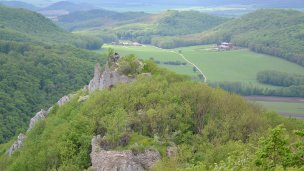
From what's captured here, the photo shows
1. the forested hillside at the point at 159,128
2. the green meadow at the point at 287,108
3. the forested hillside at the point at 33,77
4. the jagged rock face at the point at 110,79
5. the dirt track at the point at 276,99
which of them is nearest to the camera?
the forested hillside at the point at 159,128

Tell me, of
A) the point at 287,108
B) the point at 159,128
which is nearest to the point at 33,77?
the point at 287,108

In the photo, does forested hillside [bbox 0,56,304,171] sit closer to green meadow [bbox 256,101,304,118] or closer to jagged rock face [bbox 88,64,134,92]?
jagged rock face [bbox 88,64,134,92]

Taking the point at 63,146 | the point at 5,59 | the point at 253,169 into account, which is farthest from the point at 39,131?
the point at 5,59

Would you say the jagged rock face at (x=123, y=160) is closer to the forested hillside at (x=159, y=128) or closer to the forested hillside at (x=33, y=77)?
the forested hillside at (x=159, y=128)

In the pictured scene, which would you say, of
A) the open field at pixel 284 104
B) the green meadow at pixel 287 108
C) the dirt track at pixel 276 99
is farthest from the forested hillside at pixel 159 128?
the dirt track at pixel 276 99

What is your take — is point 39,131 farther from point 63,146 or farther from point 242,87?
point 242,87

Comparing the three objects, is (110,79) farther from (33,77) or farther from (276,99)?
(276,99)
